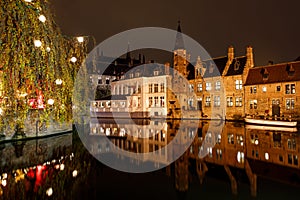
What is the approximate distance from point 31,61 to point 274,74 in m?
32.3

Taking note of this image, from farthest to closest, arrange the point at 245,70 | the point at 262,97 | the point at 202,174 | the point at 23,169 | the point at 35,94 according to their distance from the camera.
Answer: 1. the point at 245,70
2. the point at 262,97
3. the point at 23,169
4. the point at 202,174
5. the point at 35,94

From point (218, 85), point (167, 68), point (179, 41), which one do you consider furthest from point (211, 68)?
point (179, 41)

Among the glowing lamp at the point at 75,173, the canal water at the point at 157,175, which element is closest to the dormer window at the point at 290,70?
the canal water at the point at 157,175

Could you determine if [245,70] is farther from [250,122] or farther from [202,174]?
[202,174]

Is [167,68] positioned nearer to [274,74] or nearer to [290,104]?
[274,74]

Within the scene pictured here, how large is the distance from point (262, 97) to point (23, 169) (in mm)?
30993

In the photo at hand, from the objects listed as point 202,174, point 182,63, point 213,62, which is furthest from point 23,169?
point 182,63

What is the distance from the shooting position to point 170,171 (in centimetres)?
870

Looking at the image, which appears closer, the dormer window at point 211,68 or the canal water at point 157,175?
the canal water at point 157,175

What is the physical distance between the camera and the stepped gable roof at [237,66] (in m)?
36.5

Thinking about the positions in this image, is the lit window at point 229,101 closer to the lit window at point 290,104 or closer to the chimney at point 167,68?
the lit window at point 290,104

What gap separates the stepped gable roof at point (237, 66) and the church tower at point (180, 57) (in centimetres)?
870

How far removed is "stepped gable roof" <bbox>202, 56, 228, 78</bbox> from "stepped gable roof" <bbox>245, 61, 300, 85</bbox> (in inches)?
179

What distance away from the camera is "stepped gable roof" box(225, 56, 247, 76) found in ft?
120
